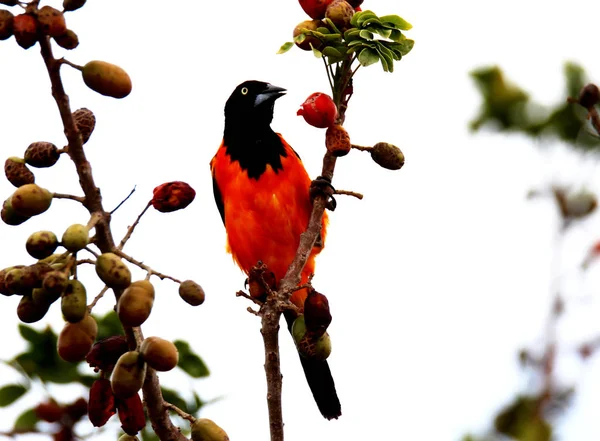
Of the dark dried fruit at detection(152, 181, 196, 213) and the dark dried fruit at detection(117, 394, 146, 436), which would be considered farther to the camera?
the dark dried fruit at detection(152, 181, 196, 213)

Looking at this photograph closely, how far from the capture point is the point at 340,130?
2.77 metres

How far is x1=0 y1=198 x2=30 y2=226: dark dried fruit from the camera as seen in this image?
1969 mm

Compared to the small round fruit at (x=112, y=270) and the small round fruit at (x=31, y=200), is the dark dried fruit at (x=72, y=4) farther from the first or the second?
the small round fruit at (x=112, y=270)

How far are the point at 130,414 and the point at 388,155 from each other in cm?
132

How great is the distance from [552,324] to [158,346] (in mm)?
934

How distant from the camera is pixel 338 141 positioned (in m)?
2.74

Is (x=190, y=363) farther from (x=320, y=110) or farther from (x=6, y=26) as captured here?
(x=6, y=26)

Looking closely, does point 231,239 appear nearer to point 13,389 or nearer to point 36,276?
point 13,389

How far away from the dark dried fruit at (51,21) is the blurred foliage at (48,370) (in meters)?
1.40

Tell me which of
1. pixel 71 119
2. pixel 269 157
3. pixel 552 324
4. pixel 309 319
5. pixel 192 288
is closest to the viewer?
pixel 552 324

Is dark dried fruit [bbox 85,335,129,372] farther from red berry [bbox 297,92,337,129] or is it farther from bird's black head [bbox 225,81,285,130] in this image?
→ bird's black head [bbox 225,81,285,130]

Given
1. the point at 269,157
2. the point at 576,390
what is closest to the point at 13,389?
the point at 576,390

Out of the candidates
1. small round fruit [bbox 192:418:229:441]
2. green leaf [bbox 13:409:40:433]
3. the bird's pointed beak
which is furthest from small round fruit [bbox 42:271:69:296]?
the bird's pointed beak

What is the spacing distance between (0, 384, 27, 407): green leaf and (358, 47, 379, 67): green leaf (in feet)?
5.11
